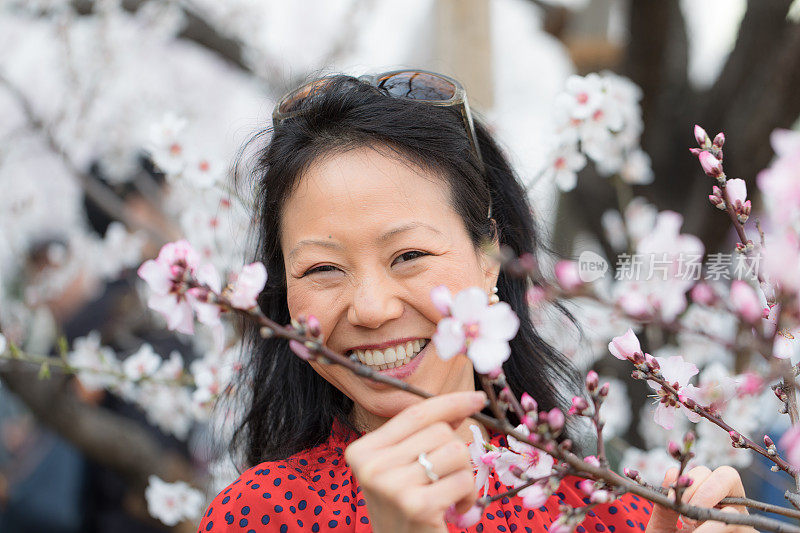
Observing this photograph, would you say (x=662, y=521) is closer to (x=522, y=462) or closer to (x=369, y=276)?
(x=522, y=462)

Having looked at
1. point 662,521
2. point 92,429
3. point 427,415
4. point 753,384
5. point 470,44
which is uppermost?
point 753,384

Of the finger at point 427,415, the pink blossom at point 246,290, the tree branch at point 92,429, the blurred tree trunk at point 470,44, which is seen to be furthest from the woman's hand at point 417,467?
the blurred tree trunk at point 470,44

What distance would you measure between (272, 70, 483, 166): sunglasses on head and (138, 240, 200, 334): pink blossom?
2.06 ft

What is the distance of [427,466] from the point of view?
32.2 inches

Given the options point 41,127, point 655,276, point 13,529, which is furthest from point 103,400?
point 655,276

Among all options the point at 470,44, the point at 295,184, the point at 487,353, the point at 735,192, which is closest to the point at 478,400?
the point at 487,353

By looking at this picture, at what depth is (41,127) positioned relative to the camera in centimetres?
242

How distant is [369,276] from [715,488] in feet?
1.90

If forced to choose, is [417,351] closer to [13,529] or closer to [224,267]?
[224,267]

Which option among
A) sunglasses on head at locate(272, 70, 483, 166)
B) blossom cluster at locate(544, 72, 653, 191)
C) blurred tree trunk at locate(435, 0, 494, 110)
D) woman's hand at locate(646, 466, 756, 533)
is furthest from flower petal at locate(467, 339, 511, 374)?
blurred tree trunk at locate(435, 0, 494, 110)

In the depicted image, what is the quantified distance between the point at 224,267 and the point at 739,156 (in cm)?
184

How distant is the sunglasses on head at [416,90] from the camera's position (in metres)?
1.35

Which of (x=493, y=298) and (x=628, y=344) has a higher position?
(x=628, y=344)

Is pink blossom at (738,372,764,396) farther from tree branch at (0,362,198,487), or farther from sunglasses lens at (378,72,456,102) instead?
tree branch at (0,362,198,487)
